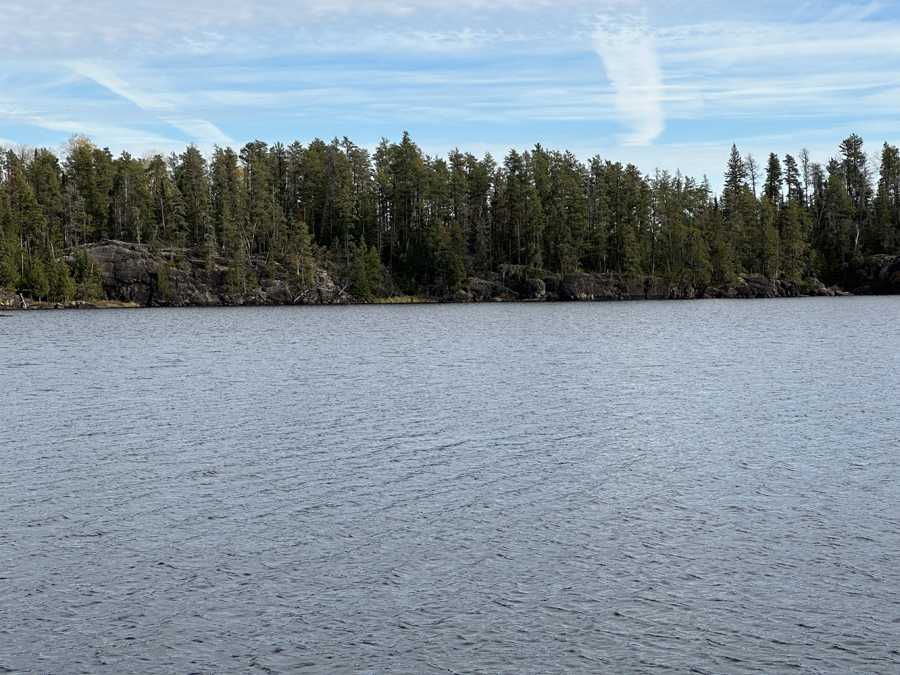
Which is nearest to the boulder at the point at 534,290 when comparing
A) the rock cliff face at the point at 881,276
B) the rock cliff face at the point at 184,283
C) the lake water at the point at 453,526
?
the rock cliff face at the point at 184,283

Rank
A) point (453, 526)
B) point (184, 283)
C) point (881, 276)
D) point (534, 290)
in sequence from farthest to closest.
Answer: point (881, 276) < point (534, 290) < point (184, 283) < point (453, 526)

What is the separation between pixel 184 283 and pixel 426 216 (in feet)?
153

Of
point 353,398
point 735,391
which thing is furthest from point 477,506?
point 735,391

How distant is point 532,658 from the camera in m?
10.6

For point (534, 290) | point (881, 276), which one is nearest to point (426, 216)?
point (534, 290)

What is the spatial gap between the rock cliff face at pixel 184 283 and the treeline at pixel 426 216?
10.3 feet

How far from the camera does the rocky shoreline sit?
132 meters

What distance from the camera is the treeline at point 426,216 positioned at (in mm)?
141125

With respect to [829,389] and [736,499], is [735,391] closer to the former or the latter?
[829,389]

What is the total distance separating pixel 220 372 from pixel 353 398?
1264cm

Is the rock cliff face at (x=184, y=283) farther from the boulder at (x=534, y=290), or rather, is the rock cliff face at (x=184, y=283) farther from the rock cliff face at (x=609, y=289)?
the boulder at (x=534, y=290)

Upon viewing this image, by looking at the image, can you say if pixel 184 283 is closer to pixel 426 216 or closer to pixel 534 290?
pixel 426 216

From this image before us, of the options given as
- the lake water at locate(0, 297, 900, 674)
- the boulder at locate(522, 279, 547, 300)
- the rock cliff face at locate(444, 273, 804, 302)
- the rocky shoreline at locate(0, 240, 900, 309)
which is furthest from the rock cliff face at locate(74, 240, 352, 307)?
the lake water at locate(0, 297, 900, 674)

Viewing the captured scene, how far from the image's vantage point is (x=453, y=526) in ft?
52.2
